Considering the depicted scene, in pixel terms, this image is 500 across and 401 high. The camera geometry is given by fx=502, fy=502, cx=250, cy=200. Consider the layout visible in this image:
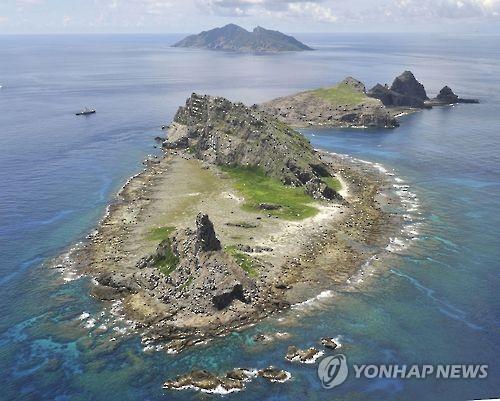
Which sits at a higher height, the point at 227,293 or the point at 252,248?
the point at 252,248

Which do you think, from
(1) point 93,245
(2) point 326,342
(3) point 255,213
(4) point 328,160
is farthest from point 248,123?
(2) point 326,342

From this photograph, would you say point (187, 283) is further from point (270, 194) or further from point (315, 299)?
point (270, 194)

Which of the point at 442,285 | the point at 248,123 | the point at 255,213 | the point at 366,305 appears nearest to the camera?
the point at 366,305

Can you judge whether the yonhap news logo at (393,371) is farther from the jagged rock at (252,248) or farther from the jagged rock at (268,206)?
the jagged rock at (268,206)

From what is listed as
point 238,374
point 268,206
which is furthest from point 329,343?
point 268,206

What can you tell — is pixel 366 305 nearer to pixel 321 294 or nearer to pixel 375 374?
pixel 321 294

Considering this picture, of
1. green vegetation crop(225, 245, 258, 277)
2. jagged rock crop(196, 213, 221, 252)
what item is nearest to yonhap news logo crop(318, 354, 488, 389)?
green vegetation crop(225, 245, 258, 277)

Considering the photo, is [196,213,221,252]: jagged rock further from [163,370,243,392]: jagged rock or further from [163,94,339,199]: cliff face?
[163,94,339,199]: cliff face
